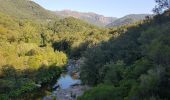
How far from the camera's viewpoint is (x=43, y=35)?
194 meters

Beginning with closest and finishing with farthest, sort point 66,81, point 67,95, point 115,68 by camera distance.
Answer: point 115,68 → point 67,95 → point 66,81

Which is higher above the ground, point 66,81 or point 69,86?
point 69,86

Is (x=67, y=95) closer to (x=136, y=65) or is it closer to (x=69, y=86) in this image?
(x=69, y=86)

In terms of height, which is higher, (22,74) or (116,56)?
(116,56)

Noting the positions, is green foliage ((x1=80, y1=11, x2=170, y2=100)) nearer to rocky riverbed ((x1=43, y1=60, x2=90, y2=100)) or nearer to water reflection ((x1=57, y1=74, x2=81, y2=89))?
rocky riverbed ((x1=43, y1=60, x2=90, y2=100))

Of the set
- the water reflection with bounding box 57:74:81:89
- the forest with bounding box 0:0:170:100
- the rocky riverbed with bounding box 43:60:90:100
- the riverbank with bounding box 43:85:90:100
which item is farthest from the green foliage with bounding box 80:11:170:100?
the water reflection with bounding box 57:74:81:89

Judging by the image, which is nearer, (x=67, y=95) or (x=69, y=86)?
(x=67, y=95)

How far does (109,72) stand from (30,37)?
108 metres

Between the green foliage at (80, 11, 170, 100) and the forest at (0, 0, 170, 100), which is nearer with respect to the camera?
the green foliage at (80, 11, 170, 100)

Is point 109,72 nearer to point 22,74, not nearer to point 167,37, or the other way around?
point 167,37

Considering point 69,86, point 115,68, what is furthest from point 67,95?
point 69,86

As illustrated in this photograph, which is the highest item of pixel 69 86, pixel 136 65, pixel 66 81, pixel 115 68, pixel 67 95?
pixel 136 65

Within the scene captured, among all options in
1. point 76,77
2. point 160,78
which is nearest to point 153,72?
point 160,78

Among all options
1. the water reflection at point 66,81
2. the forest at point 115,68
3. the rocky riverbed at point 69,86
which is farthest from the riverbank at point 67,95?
the water reflection at point 66,81
